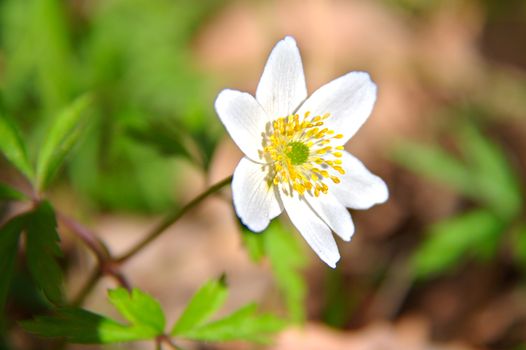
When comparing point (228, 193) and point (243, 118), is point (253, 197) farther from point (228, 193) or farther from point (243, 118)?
point (228, 193)

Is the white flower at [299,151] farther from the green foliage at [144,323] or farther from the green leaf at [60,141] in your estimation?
the green leaf at [60,141]

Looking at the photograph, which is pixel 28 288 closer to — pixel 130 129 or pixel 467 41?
pixel 130 129

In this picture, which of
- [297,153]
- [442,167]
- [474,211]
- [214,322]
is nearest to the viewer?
[297,153]

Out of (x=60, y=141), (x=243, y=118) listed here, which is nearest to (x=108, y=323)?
(x=60, y=141)

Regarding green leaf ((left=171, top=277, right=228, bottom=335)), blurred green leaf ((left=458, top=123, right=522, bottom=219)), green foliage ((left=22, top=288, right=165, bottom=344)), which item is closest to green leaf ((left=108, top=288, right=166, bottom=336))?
green foliage ((left=22, top=288, right=165, bottom=344))

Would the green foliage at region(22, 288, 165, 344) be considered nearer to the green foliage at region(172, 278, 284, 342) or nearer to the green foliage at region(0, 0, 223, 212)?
the green foliage at region(172, 278, 284, 342)

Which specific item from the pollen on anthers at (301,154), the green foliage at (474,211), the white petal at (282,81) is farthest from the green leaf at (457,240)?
the white petal at (282,81)
